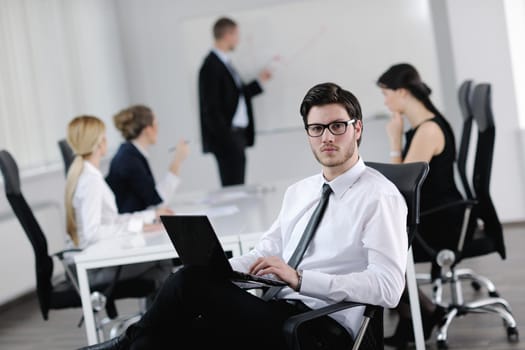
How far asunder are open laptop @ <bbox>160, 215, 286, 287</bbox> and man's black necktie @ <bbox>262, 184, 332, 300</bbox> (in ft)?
0.42

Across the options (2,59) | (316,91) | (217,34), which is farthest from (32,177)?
(316,91)

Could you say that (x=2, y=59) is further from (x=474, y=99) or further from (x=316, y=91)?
(x=316, y=91)

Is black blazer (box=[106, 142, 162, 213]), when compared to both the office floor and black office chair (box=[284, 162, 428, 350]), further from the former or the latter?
black office chair (box=[284, 162, 428, 350])

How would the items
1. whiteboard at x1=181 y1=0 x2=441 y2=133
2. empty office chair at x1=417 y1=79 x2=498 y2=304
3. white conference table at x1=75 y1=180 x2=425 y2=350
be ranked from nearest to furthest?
white conference table at x1=75 y1=180 x2=425 y2=350 → empty office chair at x1=417 y1=79 x2=498 y2=304 → whiteboard at x1=181 y1=0 x2=441 y2=133

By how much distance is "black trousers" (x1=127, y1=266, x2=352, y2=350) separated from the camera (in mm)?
2469

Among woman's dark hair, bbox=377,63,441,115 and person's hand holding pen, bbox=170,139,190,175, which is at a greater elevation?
woman's dark hair, bbox=377,63,441,115

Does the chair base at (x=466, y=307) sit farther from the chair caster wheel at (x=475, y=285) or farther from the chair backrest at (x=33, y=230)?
the chair backrest at (x=33, y=230)

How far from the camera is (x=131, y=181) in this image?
4582mm

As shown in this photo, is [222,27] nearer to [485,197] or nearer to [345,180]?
[485,197]

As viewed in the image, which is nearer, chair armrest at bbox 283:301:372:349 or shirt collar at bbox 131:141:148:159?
chair armrest at bbox 283:301:372:349

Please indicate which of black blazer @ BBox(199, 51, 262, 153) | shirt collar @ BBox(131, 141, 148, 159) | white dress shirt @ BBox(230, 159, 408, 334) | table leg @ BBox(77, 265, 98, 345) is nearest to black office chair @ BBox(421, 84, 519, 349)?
white dress shirt @ BBox(230, 159, 408, 334)

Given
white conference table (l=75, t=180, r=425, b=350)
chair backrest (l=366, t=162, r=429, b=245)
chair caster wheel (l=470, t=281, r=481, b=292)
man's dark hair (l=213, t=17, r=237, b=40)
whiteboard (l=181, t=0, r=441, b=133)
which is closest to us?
chair backrest (l=366, t=162, r=429, b=245)

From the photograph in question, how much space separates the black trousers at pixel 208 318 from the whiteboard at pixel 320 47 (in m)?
4.80

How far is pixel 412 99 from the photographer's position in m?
4.02
